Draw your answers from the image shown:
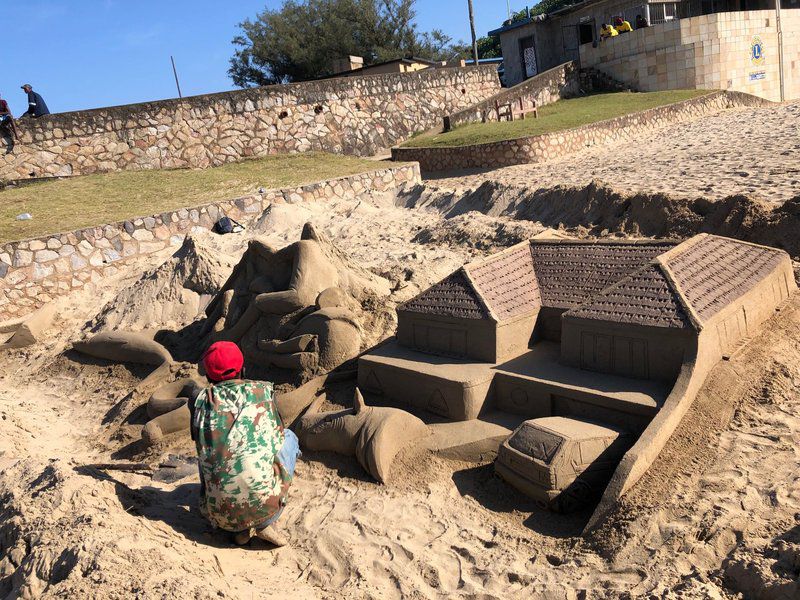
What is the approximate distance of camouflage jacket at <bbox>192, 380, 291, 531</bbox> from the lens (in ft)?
12.1

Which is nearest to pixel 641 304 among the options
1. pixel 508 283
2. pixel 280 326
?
pixel 508 283

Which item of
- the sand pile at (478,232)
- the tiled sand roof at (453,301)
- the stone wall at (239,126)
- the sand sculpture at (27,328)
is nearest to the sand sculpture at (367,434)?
the tiled sand roof at (453,301)

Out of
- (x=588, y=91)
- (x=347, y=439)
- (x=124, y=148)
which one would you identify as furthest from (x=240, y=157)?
(x=347, y=439)

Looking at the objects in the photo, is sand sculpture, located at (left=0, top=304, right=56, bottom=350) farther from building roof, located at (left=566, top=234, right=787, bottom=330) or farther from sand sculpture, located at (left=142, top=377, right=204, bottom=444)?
building roof, located at (left=566, top=234, right=787, bottom=330)

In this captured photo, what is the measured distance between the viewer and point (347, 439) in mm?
5043

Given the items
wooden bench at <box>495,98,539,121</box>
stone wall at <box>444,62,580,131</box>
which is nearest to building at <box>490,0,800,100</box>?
stone wall at <box>444,62,580,131</box>

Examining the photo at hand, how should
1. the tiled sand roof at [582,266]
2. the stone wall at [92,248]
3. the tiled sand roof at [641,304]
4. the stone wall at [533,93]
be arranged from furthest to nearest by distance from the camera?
1. the stone wall at [533,93]
2. the stone wall at [92,248]
3. the tiled sand roof at [582,266]
4. the tiled sand roof at [641,304]

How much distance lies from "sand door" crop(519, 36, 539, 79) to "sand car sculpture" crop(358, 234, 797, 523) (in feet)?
59.2

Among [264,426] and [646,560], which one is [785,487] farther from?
[264,426]

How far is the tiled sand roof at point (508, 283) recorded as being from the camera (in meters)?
5.32

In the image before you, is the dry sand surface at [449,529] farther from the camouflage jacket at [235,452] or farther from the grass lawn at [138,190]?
the grass lawn at [138,190]

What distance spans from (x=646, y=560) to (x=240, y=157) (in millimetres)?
13050

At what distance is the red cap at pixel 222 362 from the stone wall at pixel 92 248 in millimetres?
7169

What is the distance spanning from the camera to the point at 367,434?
193 inches
